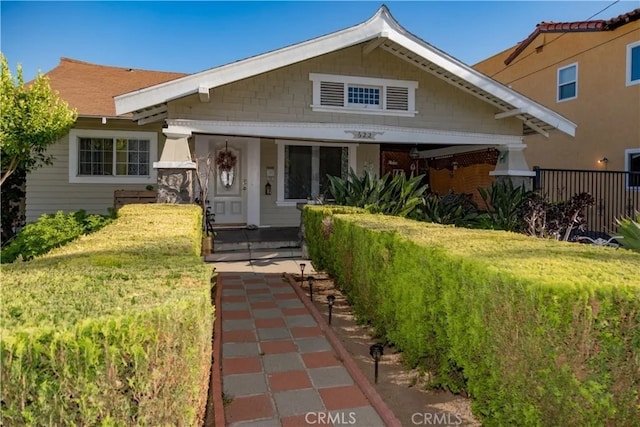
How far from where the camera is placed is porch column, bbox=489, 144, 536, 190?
33.5ft

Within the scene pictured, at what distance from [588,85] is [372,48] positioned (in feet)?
26.5

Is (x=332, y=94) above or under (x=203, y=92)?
above

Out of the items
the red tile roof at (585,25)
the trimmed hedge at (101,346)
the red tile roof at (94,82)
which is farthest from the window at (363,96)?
the trimmed hedge at (101,346)

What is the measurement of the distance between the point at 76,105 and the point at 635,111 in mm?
14721

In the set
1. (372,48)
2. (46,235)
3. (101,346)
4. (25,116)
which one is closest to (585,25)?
(372,48)

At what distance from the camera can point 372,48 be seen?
30.3 ft

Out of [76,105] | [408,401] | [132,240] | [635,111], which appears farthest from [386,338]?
[635,111]

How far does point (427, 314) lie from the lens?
3.16 m

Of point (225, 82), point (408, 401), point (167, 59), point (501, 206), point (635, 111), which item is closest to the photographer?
point (408, 401)

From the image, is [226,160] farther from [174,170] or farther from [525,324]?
[525,324]

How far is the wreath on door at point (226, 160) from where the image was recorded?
1105 cm

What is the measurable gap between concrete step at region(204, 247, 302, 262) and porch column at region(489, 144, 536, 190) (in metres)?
5.45

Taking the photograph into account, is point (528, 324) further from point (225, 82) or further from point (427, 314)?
point (225, 82)

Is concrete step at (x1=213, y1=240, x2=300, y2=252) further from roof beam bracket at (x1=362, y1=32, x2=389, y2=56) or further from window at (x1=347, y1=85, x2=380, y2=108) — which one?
roof beam bracket at (x1=362, y1=32, x2=389, y2=56)
